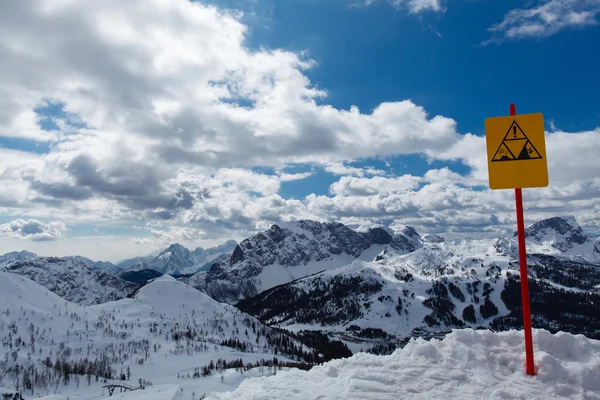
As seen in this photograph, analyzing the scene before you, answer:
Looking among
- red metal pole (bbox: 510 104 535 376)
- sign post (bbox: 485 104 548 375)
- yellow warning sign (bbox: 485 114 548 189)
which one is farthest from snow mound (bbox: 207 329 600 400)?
yellow warning sign (bbox: 485 114 548 189)

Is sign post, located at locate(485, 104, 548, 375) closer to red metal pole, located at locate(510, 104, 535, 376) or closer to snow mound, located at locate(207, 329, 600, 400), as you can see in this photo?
red metal pole, located at locate(510, 104, 535, 376)

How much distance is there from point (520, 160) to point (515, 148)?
0.33 meters

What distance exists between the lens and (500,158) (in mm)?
9914

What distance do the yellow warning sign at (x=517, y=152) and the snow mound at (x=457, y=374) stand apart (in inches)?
175

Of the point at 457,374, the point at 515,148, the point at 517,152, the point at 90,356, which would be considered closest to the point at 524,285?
the point at 457,374

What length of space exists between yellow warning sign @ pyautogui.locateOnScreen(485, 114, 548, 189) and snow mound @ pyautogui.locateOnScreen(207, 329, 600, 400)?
14.6 ft

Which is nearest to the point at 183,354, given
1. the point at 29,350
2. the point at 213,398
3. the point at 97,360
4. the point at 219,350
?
the point at 219,350

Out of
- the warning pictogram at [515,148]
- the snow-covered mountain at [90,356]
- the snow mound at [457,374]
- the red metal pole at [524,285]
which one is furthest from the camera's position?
the snow-covered mountain at [90,356]

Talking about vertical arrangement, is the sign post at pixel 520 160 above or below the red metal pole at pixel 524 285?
above

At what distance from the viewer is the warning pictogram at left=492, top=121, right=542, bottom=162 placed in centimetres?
969

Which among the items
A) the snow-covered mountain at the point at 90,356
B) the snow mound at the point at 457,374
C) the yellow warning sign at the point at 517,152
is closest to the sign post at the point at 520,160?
the yellow warning sign at the point at 517,152

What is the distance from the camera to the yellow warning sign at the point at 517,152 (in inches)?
379

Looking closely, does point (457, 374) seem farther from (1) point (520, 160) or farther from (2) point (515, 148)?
(2) point (515, 148)

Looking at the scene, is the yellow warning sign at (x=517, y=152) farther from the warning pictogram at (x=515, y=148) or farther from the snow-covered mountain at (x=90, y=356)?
the snow-covered mountain at (x=90, y=356)
